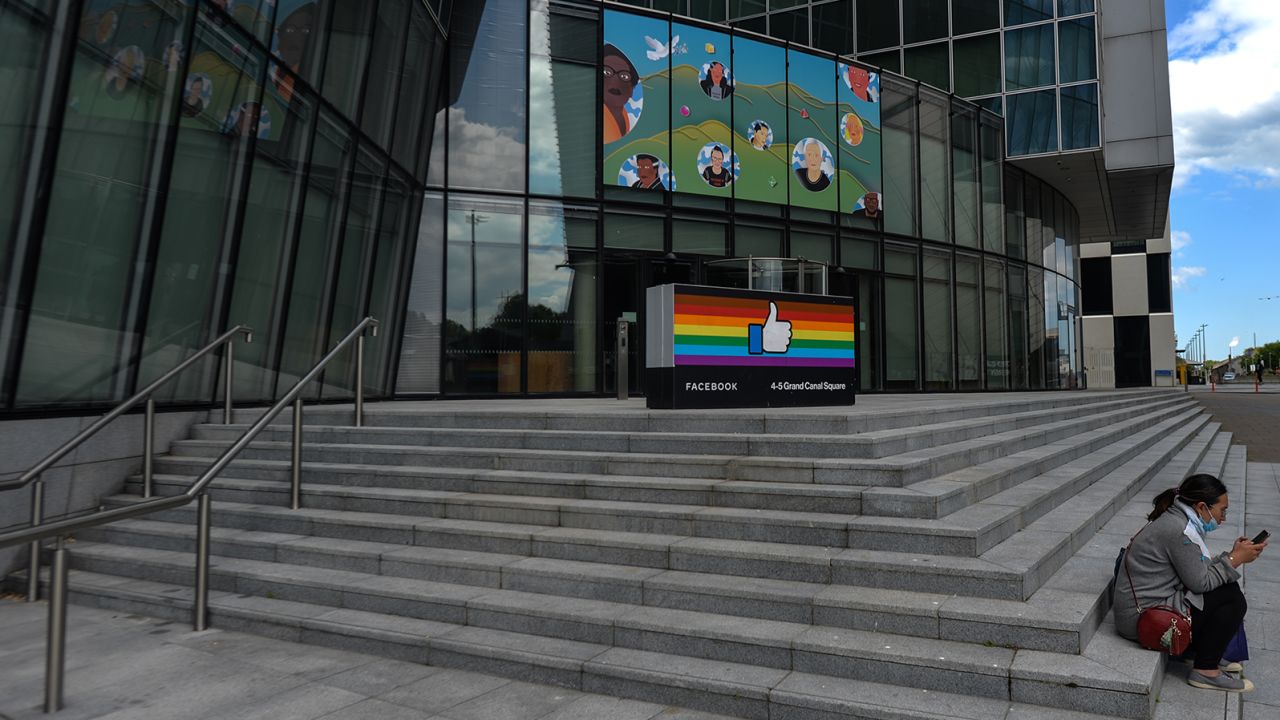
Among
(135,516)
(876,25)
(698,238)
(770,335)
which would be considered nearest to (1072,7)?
(876,25)

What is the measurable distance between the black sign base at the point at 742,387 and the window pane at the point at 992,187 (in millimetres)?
15887

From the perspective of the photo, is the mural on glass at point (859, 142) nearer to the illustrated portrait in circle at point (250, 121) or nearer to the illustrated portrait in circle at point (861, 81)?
the illustrated portrait in circle at point (861, 81)

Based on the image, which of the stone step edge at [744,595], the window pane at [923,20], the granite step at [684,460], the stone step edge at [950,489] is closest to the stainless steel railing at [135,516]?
the granite step at [684,460]

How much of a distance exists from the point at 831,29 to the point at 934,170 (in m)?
6.74

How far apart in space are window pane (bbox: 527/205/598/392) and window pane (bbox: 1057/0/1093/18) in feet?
55.5

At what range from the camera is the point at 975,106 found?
955 inches

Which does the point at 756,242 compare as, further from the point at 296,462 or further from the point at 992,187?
the point at 296,462

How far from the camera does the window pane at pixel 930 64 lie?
25359mm

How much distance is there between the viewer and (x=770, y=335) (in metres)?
10.2

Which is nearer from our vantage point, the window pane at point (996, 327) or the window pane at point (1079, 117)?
the window pane at point (1079, 117)

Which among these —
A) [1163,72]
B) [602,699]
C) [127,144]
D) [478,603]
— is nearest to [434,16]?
[127,144]

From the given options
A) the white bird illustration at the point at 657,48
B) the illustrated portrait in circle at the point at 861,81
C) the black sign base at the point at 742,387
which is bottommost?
the black sign base at the point at 742,387

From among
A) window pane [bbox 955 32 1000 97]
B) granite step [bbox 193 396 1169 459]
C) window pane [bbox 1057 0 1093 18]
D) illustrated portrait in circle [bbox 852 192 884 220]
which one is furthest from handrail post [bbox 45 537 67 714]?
window pane [bbox 1057 0 1093 18]

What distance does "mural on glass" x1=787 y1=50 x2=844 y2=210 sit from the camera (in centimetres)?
1975
